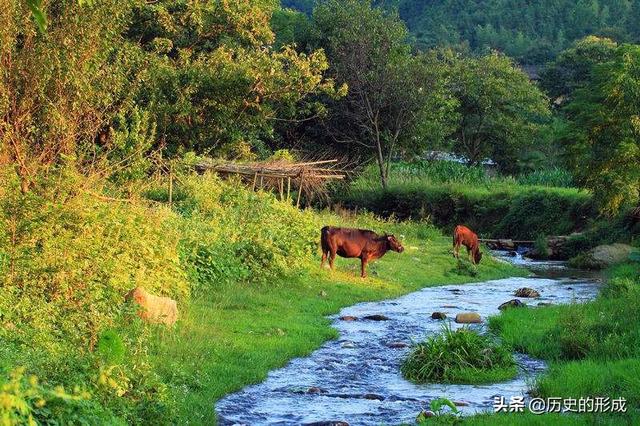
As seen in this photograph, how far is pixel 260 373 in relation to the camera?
41.5 ft

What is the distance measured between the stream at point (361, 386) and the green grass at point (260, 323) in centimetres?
34

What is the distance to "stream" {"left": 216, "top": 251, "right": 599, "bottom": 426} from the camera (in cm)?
1077

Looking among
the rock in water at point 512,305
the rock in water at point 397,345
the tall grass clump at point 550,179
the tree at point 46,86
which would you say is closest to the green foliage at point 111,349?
the tree at point 46,86

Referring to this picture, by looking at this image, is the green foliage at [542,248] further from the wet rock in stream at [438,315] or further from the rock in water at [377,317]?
the rock in water at [377,317]

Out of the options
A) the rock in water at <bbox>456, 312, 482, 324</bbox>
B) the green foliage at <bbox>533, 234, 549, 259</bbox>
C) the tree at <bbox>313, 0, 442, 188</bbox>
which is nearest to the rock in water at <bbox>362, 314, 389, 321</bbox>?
the rock in water at <bbox>456, 312, 482, 324</bbox>

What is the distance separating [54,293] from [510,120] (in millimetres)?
50704

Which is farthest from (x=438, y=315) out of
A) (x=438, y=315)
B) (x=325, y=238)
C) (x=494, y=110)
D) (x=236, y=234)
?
(x=494, y=110)

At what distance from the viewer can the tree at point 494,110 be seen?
6000 cm

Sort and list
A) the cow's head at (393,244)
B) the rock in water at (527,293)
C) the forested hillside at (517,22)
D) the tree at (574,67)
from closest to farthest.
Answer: the rock in water at (527,293)
the cow's head at (393,244)
the tree at (574,67)
the forested hillside at (517,22)

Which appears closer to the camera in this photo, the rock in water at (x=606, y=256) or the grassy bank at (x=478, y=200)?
the rock in water at (x=606, y=256)

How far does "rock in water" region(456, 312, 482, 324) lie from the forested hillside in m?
77.6

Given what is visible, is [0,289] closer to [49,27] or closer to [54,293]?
[54,293]

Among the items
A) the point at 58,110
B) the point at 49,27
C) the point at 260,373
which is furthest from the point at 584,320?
the point at 49,27

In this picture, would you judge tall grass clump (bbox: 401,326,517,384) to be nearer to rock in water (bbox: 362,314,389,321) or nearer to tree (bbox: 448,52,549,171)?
rock in water (bbox: 362,314,389,321)
